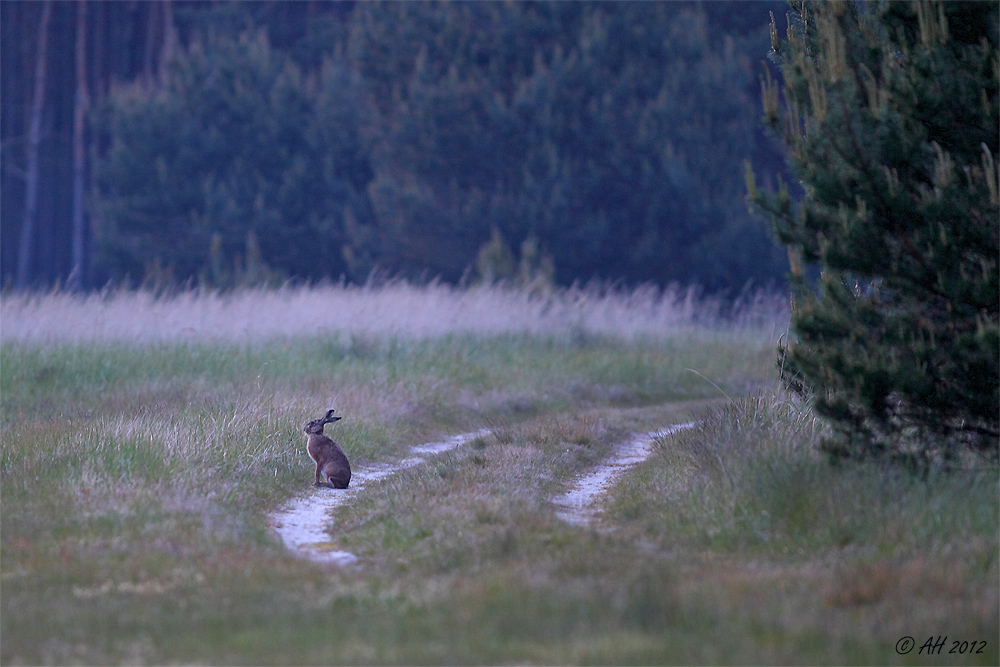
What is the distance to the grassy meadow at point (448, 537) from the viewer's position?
5008 millimetres

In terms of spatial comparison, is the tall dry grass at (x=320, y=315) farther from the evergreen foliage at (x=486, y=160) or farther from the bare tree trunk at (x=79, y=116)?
the bare tree trunk at (x=79, y=116)

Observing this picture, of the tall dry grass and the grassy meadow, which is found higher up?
the grassy meadow

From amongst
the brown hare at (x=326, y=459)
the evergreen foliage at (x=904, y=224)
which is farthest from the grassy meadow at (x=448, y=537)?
the evergreen foliage at (x=904, y=224)

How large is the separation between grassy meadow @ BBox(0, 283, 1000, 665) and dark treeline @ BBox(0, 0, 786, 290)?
1377 centimetres

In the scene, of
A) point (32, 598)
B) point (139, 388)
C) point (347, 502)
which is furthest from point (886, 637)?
point (139, 388)

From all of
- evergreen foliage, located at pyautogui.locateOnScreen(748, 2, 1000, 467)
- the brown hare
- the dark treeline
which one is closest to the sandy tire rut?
the brown hare

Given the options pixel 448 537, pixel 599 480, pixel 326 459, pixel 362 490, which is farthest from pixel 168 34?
pixel 448 537

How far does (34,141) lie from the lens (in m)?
44.0

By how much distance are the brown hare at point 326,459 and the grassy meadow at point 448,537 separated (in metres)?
0.30

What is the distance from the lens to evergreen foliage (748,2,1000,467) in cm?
710

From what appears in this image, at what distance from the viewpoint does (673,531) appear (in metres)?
7.34

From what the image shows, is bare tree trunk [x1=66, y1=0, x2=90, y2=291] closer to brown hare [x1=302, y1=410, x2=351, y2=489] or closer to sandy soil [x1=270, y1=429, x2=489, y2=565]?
sandy soil [x1=270, y1=429, x2=489, y2=565]

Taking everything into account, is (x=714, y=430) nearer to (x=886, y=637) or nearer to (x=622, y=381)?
(x=886, y=637)

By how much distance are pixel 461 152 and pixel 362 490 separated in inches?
953
